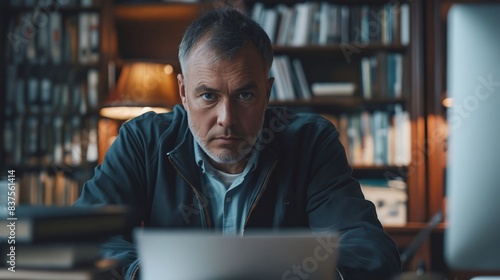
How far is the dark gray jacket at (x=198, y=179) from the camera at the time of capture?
1.72 m

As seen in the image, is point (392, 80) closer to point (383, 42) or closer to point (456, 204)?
point (383, 42)

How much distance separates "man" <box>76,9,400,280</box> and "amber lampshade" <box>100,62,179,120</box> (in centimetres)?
163

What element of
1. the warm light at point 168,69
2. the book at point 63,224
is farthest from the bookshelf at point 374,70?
the book at point 63,224

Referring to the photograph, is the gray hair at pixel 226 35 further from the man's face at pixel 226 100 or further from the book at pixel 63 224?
the book at pixel 63 224

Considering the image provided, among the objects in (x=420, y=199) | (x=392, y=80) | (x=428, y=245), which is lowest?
(x=428, y=245)

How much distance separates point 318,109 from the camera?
3.74 metres

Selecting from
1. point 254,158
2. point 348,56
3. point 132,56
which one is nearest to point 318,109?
point 348,56

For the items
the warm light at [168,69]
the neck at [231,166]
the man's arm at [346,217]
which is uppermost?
the warm light at [168,69]

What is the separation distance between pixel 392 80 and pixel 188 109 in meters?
2.03

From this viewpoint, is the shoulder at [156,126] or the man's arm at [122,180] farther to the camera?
the shoulder at [156,126]

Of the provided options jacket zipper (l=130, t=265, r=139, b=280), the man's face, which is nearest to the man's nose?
the man's face

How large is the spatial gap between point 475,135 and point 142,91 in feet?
8.99

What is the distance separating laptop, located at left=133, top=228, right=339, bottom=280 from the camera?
0.90m

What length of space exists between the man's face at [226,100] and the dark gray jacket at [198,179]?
106 millimetres
